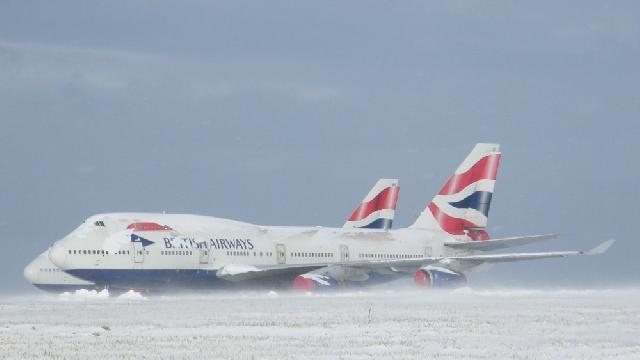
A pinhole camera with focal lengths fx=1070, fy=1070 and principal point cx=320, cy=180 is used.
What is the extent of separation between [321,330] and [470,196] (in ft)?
121

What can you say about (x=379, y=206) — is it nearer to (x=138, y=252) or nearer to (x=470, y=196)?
(x=470, y=196)

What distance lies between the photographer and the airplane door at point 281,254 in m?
56.3

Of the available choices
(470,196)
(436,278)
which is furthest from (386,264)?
(470,196)

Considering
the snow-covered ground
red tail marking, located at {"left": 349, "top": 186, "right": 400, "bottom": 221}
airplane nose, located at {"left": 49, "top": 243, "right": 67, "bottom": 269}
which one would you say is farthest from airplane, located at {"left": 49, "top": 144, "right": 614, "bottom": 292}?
red tail marking, located at {"left": 349, "top": 186, "right": 400, "bottom": 221}

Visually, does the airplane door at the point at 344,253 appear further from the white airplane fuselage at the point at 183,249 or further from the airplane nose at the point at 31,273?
the airplane nose at the point at 31,273

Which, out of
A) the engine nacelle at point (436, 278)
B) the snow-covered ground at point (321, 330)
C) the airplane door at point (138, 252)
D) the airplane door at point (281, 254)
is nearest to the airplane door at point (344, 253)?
the airplane door at point (281, 254)

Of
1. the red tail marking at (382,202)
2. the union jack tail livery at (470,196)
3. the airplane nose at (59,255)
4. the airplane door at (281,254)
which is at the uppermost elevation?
the red tail marking at (382,202)

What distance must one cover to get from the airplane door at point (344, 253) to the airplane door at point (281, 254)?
4060 millimetres

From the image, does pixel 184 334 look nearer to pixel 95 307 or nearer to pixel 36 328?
pixel 36 328

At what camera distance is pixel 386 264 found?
183 ft

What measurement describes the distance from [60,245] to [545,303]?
2200 cm

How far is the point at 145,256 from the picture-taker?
165 feet

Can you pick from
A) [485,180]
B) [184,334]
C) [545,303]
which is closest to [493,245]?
[485,180]

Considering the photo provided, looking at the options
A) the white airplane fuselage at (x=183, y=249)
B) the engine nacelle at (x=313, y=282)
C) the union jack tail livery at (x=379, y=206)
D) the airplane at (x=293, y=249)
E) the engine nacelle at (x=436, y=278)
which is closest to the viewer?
the white airplane fuselage at (x=183, y=249)
